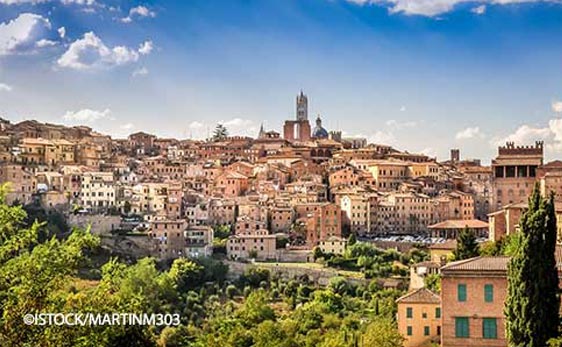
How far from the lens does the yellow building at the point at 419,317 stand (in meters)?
15.5

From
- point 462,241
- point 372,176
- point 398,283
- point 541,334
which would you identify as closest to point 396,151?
point 372,176

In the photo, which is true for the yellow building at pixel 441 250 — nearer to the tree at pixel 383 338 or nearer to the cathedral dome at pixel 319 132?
the tree at pixel 383 338

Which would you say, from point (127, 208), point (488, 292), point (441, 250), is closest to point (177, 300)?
point (441, 250)

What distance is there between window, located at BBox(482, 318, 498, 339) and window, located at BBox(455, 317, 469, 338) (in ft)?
0.73

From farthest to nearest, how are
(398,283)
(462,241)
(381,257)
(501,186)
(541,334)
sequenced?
(501,186)
(381,257)
(398,283)
(462,241)
(541,334)

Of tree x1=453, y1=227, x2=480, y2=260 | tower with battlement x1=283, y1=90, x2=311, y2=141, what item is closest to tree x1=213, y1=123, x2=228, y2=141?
tower with battlement x1=283, y1=90, x2=311, y2=141

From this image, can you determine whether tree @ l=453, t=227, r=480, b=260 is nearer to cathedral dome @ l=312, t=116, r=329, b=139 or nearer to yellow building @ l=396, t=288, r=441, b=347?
yellow building @ l=396, t=288, r=441, b=347

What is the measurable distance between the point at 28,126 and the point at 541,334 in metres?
37.2

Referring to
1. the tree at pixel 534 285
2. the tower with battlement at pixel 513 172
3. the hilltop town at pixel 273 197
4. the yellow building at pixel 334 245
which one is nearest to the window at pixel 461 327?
the tree at pixel 534 285

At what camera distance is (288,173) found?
131 feet

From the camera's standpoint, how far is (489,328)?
1172cm

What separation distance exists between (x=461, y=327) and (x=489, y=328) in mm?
366

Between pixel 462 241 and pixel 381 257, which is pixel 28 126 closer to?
pixel 381 257

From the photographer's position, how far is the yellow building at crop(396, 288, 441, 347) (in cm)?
1548
